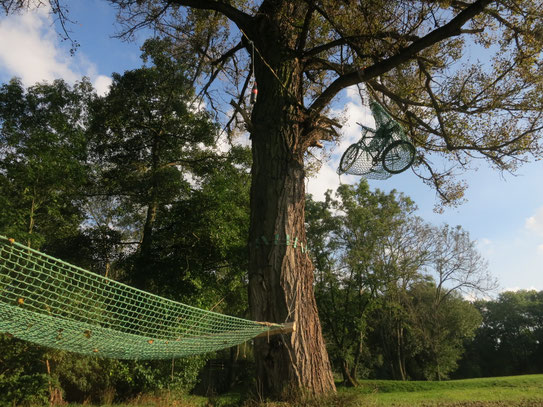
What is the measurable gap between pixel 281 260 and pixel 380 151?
6.20 feet

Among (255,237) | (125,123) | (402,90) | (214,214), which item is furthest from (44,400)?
(402,90)

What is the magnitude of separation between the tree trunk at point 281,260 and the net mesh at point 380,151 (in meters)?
0.97

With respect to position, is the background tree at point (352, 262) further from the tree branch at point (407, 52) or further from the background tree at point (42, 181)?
the tree branch at point (407, 52)

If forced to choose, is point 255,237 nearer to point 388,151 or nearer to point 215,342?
point 215,342

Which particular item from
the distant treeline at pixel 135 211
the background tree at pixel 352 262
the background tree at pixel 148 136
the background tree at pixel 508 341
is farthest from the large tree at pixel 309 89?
the background tree at pixel 508 341

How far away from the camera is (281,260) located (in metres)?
3.62

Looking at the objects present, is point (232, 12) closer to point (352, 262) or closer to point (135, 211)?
point (135, 211)

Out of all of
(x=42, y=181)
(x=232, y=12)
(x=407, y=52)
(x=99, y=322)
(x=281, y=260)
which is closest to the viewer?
(x=99, y=322)

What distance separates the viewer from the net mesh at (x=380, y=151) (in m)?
4.42

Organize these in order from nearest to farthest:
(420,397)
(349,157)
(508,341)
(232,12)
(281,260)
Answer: (281,260)
(232,12)
(349,157)
(420,397)
(508,341)

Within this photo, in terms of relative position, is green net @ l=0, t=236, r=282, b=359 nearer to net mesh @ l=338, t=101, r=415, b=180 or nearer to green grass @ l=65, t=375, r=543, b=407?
green grass @ l=65, t=375, r=543, b=407

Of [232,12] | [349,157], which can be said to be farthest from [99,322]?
[232,12]

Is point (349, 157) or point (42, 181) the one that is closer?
point (349, 157)

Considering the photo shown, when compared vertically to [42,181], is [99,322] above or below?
below
